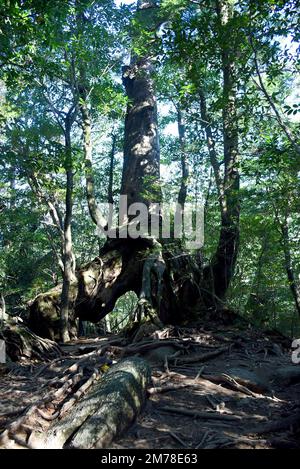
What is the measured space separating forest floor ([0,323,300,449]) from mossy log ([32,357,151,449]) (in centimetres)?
13

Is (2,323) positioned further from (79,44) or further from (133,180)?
(79,44)

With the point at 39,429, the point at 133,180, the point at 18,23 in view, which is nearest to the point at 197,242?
the point at 133,180

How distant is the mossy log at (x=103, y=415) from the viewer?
3002 mm

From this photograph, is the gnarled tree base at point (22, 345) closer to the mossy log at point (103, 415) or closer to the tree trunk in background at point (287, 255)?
the mossy log at point (103, 415)

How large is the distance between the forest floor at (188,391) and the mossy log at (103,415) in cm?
13

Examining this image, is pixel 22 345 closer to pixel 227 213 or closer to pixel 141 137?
pixel 227 213

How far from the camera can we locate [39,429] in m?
3.39

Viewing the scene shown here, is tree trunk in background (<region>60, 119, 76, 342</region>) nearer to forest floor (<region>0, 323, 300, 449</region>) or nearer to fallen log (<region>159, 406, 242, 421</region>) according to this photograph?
forest floor (<region>0, 323, 300, 449</region>)

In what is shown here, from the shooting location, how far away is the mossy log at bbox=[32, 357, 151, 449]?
3002 mm

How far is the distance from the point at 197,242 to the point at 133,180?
2.26m

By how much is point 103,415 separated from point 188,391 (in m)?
1.54

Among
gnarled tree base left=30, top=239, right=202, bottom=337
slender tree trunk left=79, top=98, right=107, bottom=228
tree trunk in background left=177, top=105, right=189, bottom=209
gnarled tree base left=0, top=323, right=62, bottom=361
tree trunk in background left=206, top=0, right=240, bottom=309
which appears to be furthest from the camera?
tree trunk in background left=177, top=105, right=189, bottom=209

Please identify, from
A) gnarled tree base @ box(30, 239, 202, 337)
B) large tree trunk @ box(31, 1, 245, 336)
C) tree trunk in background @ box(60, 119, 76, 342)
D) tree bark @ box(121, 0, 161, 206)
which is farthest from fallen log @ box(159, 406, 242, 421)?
tree bark @ box(121, 0, 161, 206)
